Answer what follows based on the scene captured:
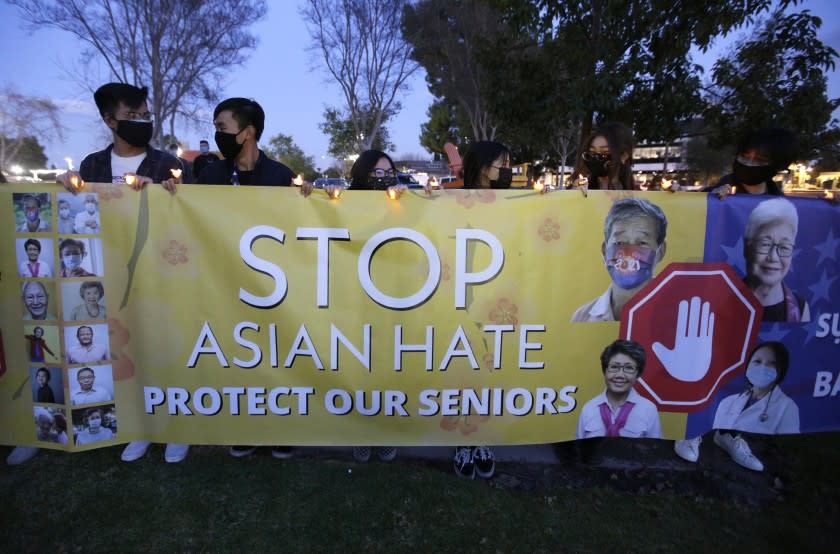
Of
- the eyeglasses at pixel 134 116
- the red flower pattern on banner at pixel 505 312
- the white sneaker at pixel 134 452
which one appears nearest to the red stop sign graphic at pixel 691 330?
the red flower pattern on banner at pixel 505 312

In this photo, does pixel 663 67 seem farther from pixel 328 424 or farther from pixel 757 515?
pixel 328 424

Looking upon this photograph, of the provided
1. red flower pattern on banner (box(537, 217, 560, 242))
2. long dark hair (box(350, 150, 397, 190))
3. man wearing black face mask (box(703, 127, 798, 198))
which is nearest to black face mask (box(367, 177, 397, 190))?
long dark hair (box(350, 150, 397, 190))

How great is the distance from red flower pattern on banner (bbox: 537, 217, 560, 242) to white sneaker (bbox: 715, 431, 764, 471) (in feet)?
5.73

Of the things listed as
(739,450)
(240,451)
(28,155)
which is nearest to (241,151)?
(240,451)

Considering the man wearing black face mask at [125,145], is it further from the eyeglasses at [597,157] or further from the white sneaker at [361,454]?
the eyeglasses at [597,157]

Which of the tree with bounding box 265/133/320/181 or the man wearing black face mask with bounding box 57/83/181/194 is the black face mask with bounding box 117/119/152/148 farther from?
the tree with bounding box 265/133/320/181

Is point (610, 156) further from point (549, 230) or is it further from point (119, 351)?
point (119, 351)

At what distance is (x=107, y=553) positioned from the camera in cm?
187

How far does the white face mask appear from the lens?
7.86 ft

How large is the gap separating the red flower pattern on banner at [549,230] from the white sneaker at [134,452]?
246 centimetres

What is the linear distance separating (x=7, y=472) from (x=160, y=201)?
167 cm

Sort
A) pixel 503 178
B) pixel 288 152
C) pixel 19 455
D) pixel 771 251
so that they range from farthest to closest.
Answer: pixel 288 152 < pixel 503 178 < pixel 19 455 < pixel 771 251

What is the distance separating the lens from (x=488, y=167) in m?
2.82

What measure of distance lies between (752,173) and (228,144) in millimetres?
3083
